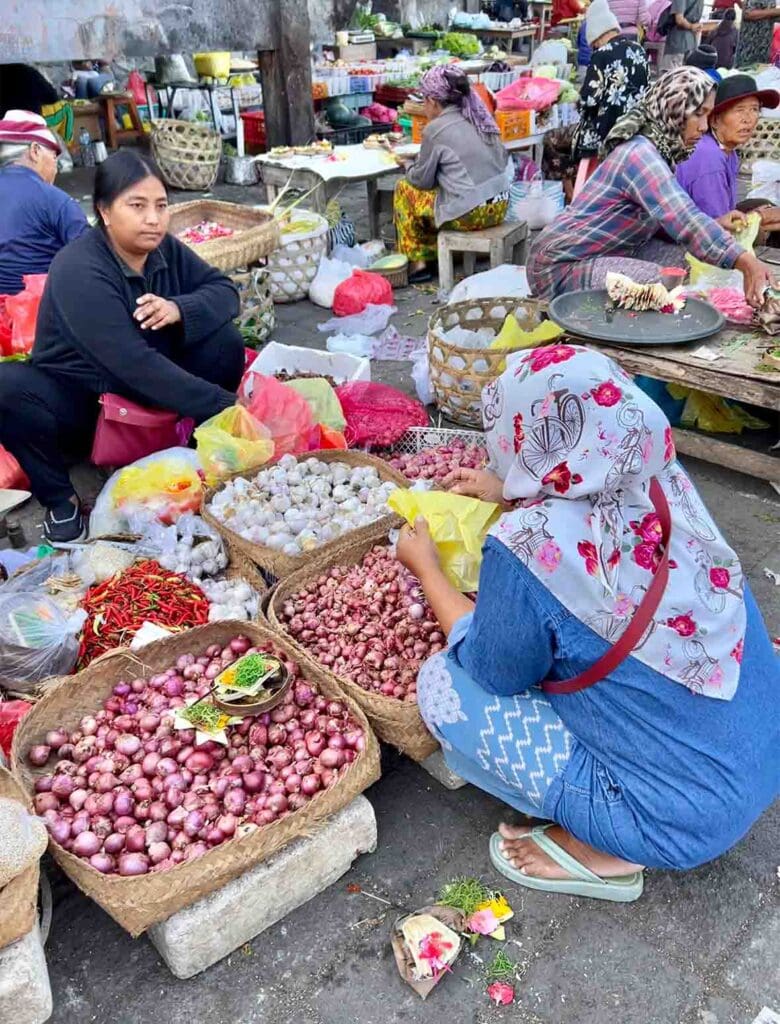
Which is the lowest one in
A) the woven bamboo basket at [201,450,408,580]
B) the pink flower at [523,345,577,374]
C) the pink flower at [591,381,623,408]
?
the woven bamboo basket at [201,450,408,580]

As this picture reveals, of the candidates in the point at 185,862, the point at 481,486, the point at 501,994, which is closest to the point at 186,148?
the point at 481,486

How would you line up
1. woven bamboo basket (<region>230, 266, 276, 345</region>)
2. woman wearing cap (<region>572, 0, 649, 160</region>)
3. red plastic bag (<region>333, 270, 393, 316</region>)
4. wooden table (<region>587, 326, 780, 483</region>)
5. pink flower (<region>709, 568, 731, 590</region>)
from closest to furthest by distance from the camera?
pink flower (<region>709, 568, 731, 590</region>) < wooden table (<region>587, 326, 780, 483</region>) < woven bamboo basket (<region>230, 266, 276, 345</region>) < red plastic bag (<region>333, 270, 393, 316</region>) < woman wearing cap (<region>572, 0, 649, 160</region>)

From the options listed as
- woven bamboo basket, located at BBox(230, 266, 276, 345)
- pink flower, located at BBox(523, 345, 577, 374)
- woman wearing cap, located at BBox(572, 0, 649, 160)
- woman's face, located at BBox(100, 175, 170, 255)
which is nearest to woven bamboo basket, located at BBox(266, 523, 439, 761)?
pink flower, located at BBox(523, 345, 577, 374)

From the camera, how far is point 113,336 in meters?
2.88

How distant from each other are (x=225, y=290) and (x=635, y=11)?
21.9 ft

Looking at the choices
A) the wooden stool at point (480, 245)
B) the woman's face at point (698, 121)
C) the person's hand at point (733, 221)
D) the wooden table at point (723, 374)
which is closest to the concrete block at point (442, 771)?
the wooden table at point (723, 374)

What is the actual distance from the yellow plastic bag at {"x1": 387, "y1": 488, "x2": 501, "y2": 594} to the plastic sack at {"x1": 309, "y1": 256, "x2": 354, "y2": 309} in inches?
131

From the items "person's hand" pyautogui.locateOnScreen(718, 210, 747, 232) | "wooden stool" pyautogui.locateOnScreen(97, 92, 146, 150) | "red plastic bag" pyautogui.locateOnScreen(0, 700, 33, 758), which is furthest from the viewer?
"wooden stool" pyautogui.locateOnScreen(97, 92, 146, 150)

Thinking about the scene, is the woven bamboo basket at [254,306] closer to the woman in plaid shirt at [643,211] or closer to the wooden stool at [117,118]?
the woman in plaid shirt at [643,211]

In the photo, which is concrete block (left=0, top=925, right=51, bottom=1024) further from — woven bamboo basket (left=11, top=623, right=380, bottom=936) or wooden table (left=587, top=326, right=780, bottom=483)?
wooden table (left=587, top=326, right=780, bottom=483)

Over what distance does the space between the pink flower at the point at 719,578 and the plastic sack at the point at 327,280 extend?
416cm

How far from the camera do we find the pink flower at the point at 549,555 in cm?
150

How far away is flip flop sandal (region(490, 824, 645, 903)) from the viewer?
1.88m

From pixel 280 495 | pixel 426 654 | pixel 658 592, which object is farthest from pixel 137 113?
pixel 658 592
